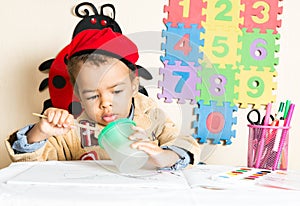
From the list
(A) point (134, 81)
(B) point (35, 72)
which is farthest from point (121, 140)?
(B) point (35, 72)

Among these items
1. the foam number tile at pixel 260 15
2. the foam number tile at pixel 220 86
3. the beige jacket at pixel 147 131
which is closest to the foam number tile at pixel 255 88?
the foam number tile at pixel 220 86

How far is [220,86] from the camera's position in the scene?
122cm

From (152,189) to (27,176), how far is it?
0.21 metres

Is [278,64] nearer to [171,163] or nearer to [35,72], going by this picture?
[171,163]

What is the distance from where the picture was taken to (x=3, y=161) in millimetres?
1211

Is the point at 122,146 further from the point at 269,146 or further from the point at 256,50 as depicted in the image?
the point at 256,50

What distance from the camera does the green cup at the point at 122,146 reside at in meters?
0.75

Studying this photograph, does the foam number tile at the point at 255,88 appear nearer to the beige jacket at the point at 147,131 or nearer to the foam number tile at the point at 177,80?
the foam number tile at the point at 177,80

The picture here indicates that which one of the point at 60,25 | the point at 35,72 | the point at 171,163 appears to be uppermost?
the point at 60,25

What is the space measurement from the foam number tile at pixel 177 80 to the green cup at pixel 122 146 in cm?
44

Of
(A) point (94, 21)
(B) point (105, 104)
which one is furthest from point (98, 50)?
(A) point (94, 21)

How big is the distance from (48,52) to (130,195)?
30.0 inches

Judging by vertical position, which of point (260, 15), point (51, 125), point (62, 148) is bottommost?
point (62, 148)

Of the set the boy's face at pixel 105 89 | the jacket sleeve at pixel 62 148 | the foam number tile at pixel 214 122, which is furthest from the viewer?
the foam number tile at pixel 214 122
